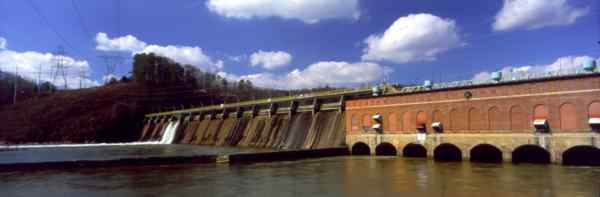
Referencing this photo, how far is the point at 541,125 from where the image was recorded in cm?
3123

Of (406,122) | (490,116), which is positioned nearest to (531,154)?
(490,116)

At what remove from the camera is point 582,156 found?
111 feet

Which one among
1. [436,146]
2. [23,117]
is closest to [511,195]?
[436,146]

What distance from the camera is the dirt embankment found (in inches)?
4724

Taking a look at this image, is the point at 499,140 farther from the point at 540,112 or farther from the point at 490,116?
the point at 540,112

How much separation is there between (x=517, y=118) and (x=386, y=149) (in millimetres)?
15006

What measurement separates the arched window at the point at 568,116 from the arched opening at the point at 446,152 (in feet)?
33.7

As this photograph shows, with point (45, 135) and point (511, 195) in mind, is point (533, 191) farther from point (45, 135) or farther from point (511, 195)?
point (45, 135)

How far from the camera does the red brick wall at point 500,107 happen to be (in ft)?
98.0

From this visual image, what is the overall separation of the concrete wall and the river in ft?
5.52

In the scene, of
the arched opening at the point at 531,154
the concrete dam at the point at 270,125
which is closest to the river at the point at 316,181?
the arched opening at the point at 531,154

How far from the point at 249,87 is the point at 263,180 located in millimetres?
168125

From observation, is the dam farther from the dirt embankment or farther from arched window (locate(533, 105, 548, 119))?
the dirt embankment

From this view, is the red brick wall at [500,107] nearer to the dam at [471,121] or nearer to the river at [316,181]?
the dam at [471,121]
